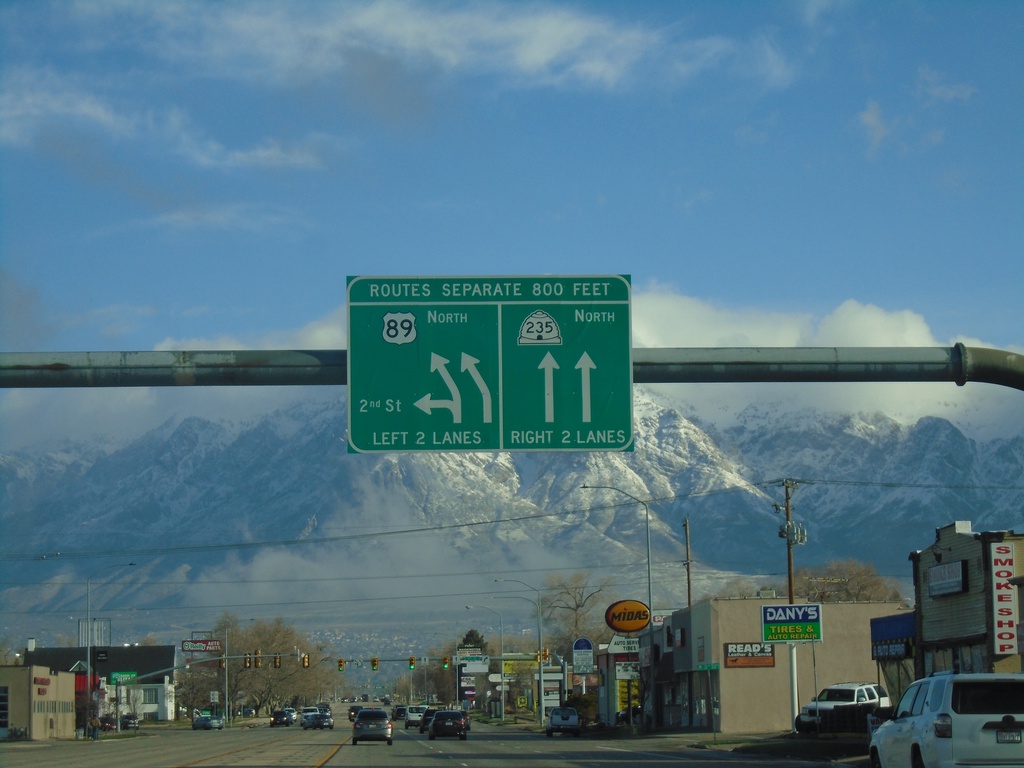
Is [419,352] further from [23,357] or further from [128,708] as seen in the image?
[128,708]

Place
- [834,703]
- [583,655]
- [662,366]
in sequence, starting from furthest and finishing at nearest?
[583,655] < [834,703] < [662,366]

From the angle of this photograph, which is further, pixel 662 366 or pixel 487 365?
pixel 487 365

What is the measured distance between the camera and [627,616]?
234 ft

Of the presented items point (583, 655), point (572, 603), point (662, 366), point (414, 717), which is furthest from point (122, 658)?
point (662, 366)

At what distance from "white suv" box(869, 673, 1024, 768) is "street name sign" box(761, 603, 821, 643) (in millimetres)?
30394

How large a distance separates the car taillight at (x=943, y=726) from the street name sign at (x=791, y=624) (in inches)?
1233

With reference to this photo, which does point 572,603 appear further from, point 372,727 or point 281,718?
point 372,727

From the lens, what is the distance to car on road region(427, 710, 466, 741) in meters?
Result: 73.0

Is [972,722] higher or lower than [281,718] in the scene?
higher

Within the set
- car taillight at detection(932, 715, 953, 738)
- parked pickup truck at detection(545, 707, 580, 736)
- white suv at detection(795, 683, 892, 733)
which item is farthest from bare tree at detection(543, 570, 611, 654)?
car taillight at detection(932, 715, 953, 738)

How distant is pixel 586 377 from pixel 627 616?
2105 inches

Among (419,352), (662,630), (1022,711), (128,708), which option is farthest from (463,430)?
(128,708)

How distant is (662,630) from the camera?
3332 inches

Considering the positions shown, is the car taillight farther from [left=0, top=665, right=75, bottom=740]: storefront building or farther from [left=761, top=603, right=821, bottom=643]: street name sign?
[left=0, top=665, right=75, bottom=740]: storefront building
